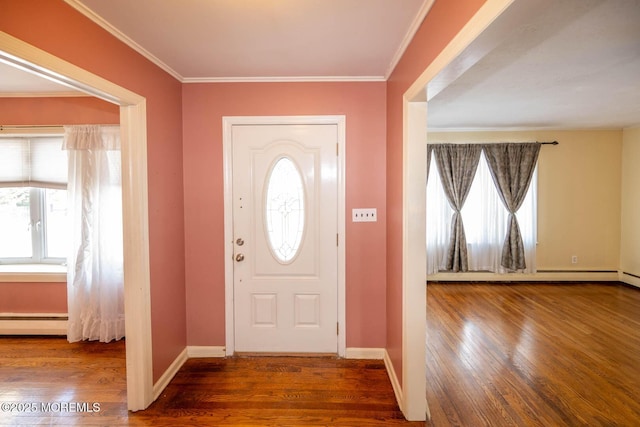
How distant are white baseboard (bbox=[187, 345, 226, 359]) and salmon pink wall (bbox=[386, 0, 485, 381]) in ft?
4.87

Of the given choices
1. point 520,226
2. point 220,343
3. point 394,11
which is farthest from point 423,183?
point 520,226

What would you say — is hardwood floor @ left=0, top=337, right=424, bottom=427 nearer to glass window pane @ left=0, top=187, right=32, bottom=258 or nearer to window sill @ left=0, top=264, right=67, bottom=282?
window sill @ left=0, top=264, right=67, bottom=282

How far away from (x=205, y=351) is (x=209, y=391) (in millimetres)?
523

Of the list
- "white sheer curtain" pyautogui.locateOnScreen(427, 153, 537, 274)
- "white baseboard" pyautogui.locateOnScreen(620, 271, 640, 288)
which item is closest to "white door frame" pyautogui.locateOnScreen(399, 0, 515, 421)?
"white sheer curtain" pyautogui.locateOnScreen(427, 153, 537, 274)

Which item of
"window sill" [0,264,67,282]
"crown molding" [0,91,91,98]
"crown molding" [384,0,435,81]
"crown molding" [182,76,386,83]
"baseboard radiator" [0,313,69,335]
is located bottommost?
"baseboard radiator" [0,313,69,335]

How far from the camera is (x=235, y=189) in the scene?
8.93 ft

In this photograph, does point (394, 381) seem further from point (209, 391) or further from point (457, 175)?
point (457, 175)

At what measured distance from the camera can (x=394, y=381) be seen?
233 cm

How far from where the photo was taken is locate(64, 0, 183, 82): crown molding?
1604 millimetres

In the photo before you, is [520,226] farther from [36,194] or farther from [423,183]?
[36,194]

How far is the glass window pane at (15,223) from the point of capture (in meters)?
3.43

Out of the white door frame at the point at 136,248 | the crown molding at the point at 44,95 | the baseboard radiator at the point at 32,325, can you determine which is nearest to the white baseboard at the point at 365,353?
the white door frame at the point at 136,248

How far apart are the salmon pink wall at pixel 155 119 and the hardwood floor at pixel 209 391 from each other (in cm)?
33

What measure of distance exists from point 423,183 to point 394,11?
1.00 metres
